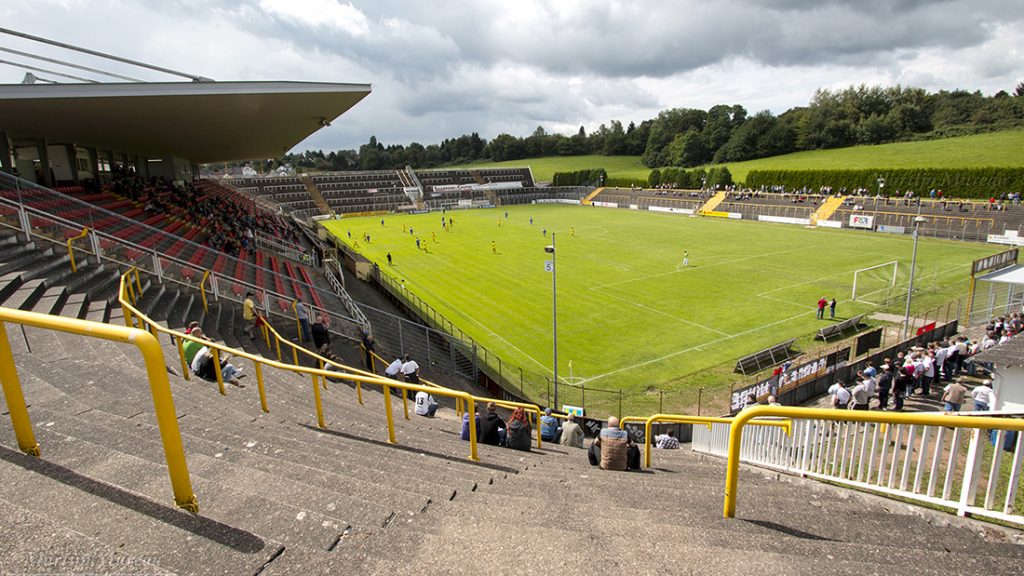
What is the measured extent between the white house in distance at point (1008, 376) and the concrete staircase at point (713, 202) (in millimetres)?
64743

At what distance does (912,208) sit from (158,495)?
69595mm

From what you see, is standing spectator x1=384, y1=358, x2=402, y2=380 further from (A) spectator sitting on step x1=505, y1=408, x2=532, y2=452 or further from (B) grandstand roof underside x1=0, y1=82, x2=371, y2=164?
(B) grandstand roof underside x1=0, y1=82, x2=371, y2=164

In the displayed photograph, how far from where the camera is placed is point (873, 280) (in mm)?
31969

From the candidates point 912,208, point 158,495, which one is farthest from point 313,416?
point 912,208

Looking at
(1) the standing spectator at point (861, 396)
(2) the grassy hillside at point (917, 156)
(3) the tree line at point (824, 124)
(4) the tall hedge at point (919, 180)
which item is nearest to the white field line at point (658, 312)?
(1) the standing spectator at point (861, 396)

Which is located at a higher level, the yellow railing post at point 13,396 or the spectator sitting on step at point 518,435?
the yellow railing post at point 13,396

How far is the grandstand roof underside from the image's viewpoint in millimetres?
12625

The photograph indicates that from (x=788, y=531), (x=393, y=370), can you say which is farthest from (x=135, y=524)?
(x=393, y=370)

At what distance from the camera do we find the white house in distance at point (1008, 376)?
11.6 metres

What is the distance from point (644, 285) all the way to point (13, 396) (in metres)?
31.3

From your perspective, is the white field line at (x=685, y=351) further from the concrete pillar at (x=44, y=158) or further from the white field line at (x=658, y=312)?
the concrete pillar at (x=44, y=158)

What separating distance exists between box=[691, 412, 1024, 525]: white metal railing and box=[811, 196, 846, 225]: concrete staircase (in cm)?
5914

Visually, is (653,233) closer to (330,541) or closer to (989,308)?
(989,308)

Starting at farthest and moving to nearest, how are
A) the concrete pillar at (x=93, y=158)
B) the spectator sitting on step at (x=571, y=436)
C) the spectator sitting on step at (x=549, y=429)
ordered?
the concrete pillar at (x=93, y=158) → the spectator sitting on step at (x=549, y=429) → the spectator sitting on step at (x=571, y=436)
